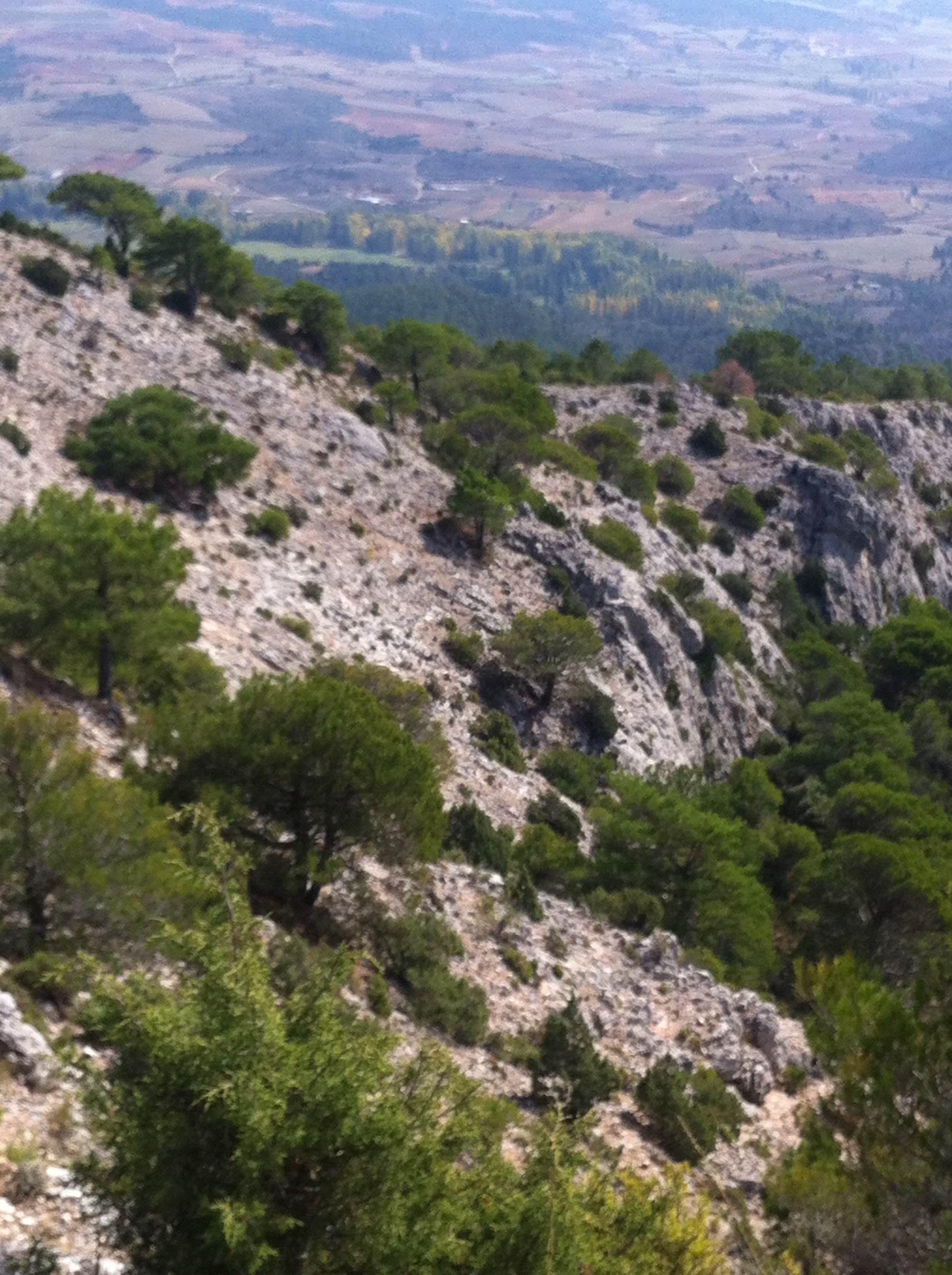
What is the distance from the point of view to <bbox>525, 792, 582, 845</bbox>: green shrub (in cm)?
3641

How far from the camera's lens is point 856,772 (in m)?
50.0

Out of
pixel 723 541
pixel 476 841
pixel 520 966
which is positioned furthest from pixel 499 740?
pixel 723 541

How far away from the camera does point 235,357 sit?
5247 cm

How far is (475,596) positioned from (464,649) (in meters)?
4.56

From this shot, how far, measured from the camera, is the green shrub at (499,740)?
39625 mm

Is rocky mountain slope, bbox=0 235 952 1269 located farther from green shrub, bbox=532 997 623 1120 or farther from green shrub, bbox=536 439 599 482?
green shrub, bbox=536 439 599 482

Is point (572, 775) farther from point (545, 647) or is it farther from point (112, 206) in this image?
point (112, 206)

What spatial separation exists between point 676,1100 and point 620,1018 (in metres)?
4.32

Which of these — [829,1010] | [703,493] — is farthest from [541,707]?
[703,493]

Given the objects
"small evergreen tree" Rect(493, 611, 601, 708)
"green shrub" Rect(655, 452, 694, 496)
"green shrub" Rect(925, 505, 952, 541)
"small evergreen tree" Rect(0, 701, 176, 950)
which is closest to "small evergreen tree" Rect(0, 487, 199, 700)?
"small evergreen tree" Rect(0, 701, 176, 950)

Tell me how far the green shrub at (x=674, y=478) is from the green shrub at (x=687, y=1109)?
5462cm

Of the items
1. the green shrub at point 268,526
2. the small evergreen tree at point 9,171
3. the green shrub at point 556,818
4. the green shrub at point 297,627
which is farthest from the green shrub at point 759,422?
the green shrub at point 297,627

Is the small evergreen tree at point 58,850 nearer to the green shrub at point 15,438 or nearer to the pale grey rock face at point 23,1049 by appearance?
the pale grey rock face at point 23,1049

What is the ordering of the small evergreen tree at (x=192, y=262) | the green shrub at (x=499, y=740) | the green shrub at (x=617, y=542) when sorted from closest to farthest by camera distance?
the green shrub at (x=499, y=740) → the small evergreen tree at (x=192, y=262) → the green shrub at (x=617, y=542)
